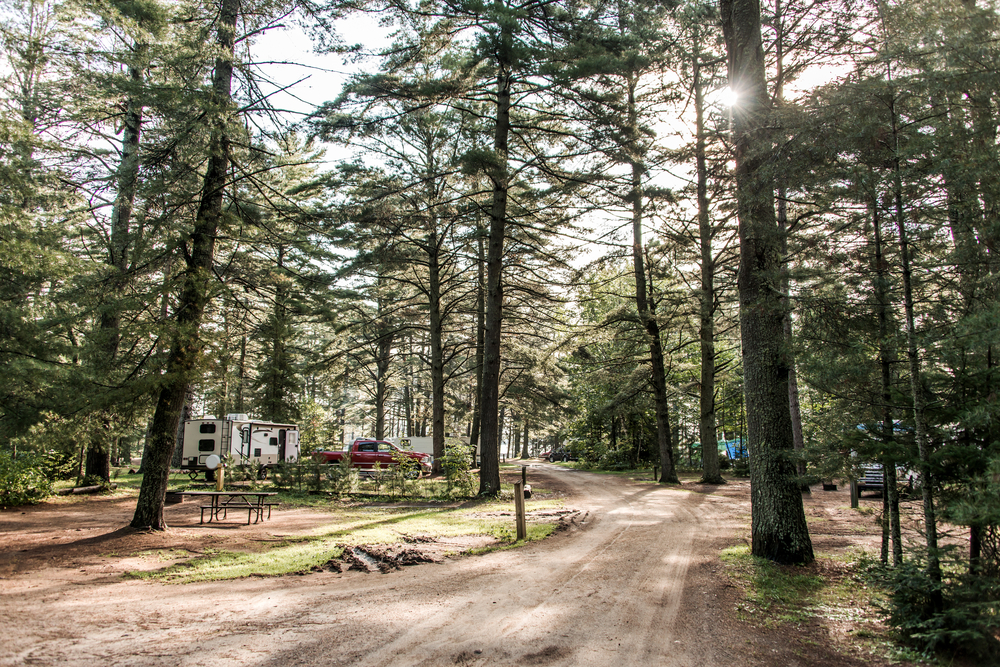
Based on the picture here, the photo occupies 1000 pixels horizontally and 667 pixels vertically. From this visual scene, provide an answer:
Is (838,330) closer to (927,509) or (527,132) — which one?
(927,509)

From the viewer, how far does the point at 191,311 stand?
864 cm

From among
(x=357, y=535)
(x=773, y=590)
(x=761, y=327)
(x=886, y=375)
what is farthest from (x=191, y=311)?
(x=886, y=375)

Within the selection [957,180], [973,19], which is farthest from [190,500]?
[973,19]

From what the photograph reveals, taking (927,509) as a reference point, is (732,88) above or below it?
above

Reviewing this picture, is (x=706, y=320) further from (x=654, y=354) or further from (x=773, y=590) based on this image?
(x=773, y=590)

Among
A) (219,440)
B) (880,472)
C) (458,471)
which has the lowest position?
(458,471)

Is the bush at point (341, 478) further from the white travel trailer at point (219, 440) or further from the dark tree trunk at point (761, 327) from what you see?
the dark tree trunk at point (761, 327)

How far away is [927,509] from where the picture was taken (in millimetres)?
4035

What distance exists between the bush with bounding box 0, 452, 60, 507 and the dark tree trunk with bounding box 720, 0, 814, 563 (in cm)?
1464

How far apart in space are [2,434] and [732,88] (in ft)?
47.8

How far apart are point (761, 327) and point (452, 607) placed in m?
5.20

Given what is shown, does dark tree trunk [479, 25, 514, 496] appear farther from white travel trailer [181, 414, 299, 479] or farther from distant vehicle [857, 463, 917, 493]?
white travel trailer [181, 414, 299, 479]

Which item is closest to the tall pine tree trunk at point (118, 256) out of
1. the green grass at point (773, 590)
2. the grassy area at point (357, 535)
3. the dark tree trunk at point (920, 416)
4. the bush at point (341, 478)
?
the grassy area at point (357, 535)

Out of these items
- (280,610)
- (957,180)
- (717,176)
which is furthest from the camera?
(717,176)
